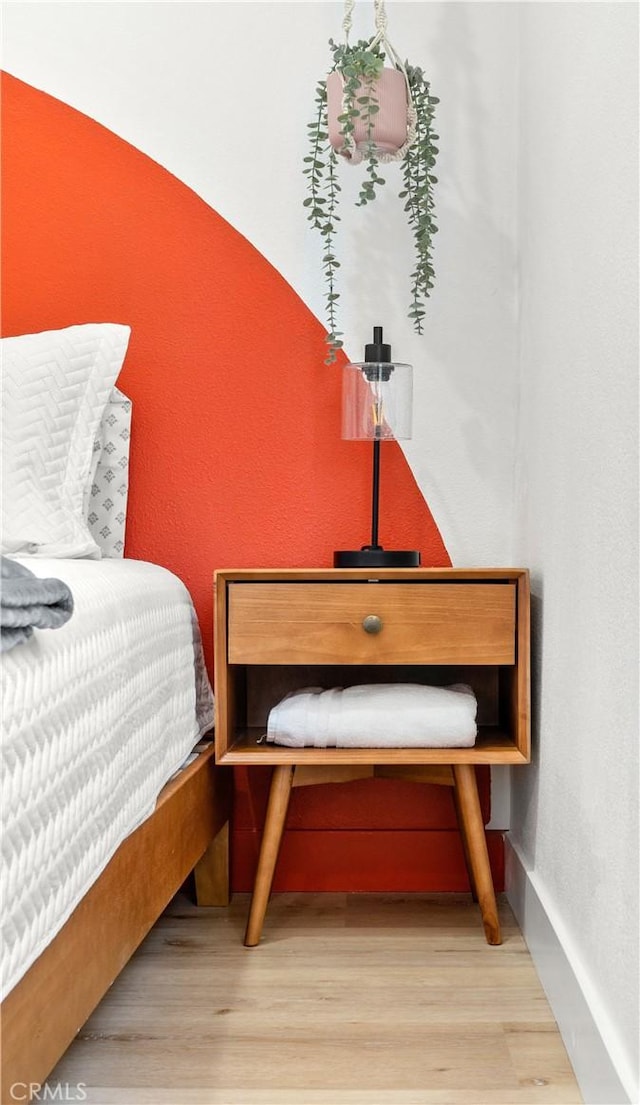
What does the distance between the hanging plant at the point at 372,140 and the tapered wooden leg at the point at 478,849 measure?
0.77 meters

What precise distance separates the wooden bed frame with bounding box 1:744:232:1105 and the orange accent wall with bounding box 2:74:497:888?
0.24 metres

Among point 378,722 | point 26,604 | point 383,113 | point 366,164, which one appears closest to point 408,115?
point 383,113

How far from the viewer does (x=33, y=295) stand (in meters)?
1.82

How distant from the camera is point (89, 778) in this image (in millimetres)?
966

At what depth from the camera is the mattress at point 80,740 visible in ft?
2.53

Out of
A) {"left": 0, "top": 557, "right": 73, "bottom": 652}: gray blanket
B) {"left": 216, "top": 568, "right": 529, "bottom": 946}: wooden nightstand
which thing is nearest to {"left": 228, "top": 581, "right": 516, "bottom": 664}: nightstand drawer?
{"left": 216, "top": 568, "right": 529, "bottom": 946}: wooden nightstand

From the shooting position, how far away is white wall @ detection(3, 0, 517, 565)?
1.77 meters

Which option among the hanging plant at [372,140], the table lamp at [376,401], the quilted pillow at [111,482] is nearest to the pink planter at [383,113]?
the hanging plant at [372,140]

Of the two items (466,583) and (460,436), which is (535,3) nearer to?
(460,436)

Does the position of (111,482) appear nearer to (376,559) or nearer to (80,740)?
(376,559)

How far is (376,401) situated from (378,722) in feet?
1.85

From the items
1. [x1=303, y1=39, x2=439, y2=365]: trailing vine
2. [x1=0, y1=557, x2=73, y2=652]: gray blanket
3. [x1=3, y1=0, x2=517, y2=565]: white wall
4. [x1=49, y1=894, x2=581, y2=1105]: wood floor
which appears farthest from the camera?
[x1=3, y1=0, x2=517, y2=565]: white wall

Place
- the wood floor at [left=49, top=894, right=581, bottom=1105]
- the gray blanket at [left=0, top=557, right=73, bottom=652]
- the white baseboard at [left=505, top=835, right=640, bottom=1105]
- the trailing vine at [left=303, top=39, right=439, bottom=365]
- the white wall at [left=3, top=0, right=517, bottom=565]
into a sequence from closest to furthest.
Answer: the gray blanket at [left=0, top=557, right=73, bottom=652], the white baseboard at [left=505, top=835, right=640, bottom=1105], the wood floor at [left=49, top=894, right=581, bottom=1105], the trailing vine at [left=303, top=39, right=439, bottom=365], the white wall at [left=3, top=0, right=517, bottom=565]

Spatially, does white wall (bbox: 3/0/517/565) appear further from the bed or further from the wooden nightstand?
the bed
